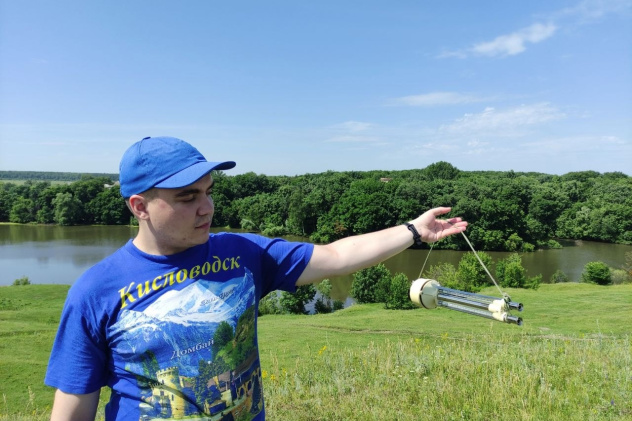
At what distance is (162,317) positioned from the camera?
1.61 meters

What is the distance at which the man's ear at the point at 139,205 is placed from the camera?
1686mm

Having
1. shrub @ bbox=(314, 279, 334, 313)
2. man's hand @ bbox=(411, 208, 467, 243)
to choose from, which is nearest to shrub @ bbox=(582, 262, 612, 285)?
shrub @ bbox=(314, 279, 334, 313)

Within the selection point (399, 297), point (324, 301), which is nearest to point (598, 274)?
point (399, 297)

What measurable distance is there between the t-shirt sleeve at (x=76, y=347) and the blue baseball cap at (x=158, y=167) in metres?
0.45

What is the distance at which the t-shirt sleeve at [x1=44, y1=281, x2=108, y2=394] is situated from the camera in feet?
5.07

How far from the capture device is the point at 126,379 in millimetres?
1633

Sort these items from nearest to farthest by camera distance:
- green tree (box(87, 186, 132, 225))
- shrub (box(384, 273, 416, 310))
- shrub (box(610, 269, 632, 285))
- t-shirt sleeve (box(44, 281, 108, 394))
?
t-shirt sleeve (box(44, 281, 108, 394)) → shrub (box(384, 273, 416, 310)) → shrub (box(610, 269, 632, 285)) → green tree (box(87, 186, 132, 225))

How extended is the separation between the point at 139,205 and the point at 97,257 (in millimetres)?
45614

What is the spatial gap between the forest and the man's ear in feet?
146

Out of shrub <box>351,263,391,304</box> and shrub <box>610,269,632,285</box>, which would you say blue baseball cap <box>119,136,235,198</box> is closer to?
→ shrub <box>351,263,391,304</box>

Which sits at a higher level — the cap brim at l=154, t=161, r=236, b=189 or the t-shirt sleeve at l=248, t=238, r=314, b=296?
the cap brim at l=154, t=161, r=236, b=189

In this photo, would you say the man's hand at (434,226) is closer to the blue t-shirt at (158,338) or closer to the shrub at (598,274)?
the blue t-shirt at (158,338)

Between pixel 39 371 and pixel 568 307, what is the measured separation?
19486mm

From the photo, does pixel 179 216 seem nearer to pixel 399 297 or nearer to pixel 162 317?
pixel 162 317
